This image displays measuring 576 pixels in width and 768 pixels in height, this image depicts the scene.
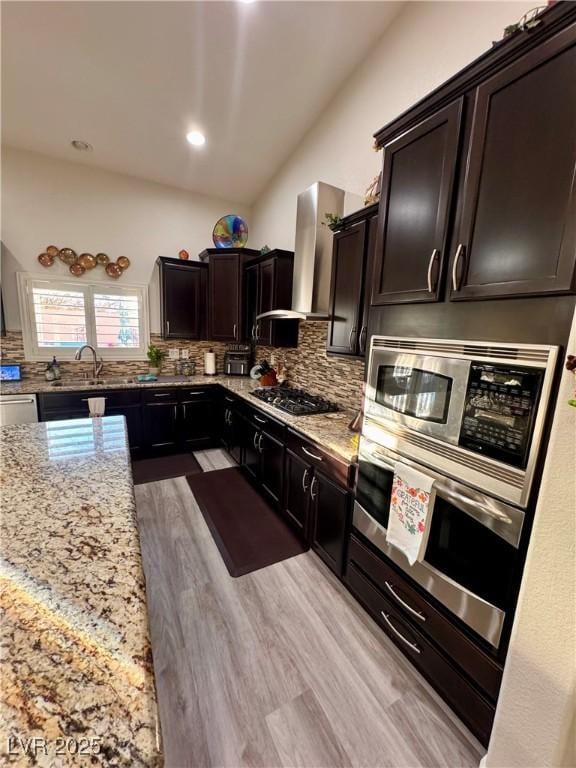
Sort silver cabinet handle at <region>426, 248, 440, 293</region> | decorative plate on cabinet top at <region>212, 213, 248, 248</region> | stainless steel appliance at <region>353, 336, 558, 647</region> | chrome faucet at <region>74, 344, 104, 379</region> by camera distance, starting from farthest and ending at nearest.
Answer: decorative plate on cabinet top at <region>212, 213, 248, 248</region>, chrome faucet at <region>74, 344, 104, 379</region>, silver cabinet handle at <region>426, 248, 440, 293</region>, stainless steel appliance at <region>353, 336, 558, 647</region>

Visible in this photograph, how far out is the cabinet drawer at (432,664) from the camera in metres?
1.17

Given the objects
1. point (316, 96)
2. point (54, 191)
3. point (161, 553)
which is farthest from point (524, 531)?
point (54, 191)

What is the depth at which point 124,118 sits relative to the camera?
2.88 m

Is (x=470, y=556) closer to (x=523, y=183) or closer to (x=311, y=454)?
(x=311, y=454)

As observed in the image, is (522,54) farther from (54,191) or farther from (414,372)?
(54,191)

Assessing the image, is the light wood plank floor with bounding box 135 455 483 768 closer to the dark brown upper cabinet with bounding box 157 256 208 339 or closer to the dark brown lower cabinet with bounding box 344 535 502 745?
the dark brown lower cabinet with bounding box 344 535 502 745

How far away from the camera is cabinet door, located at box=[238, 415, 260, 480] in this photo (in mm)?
2962

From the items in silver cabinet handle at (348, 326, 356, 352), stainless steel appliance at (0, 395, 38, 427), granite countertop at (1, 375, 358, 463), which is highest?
silver cabinet handle at (348, 326, 356, 352)

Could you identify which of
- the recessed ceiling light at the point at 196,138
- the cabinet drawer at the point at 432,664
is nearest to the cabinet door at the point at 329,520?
the cabinet drawer at the point at 432,664

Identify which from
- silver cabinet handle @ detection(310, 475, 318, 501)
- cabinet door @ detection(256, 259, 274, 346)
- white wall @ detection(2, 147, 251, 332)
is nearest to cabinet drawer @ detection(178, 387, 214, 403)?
cabinet door @ detection(256, 259, 274, 346)

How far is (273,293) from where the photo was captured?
328 centimetres

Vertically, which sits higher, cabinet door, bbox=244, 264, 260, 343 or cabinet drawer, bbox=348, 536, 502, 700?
cabinet door, bbox=244, 264, 260, 343

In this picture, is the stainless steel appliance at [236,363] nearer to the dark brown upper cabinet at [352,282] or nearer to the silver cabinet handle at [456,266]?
the dark brown upper cabinet at [352,282]

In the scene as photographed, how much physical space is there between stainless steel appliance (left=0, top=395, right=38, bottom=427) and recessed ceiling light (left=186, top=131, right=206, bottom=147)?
304 cm
